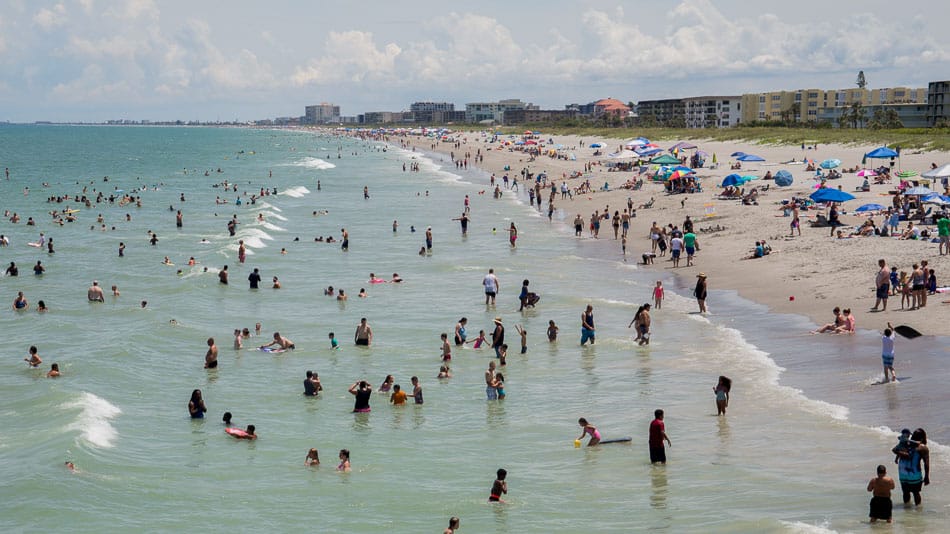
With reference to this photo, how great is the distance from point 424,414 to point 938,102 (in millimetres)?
116877

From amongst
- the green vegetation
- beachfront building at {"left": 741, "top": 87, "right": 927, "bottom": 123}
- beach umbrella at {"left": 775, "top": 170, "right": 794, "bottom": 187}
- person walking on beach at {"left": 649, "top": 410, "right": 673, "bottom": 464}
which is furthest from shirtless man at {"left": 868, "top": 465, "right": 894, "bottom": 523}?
beachfront building at {"left": 741, "top": 87, "right": 927, "bottom": 123}

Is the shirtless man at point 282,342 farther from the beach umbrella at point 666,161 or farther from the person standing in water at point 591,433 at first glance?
the beach umbrella at point 666,161

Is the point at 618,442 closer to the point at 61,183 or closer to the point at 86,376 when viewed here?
the point at 86,376

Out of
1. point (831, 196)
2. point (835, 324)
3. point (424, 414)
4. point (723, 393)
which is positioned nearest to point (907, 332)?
point (835, 324)

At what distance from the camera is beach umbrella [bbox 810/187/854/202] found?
3506cm

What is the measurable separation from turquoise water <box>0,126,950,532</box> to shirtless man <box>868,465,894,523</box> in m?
0.27

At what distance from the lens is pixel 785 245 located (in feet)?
109

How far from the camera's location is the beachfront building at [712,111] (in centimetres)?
17775

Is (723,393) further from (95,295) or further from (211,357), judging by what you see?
(95,295)

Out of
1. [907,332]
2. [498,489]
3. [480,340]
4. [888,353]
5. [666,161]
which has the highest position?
[666,161]

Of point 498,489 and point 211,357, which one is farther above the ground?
point 211,357

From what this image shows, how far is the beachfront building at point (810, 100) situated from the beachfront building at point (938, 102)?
32.6 metres

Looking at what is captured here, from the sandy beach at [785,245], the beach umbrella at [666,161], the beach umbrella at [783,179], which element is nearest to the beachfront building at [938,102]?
the sandy beach at [785,245]

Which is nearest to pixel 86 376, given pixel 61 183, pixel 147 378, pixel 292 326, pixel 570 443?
pixel 147 378
